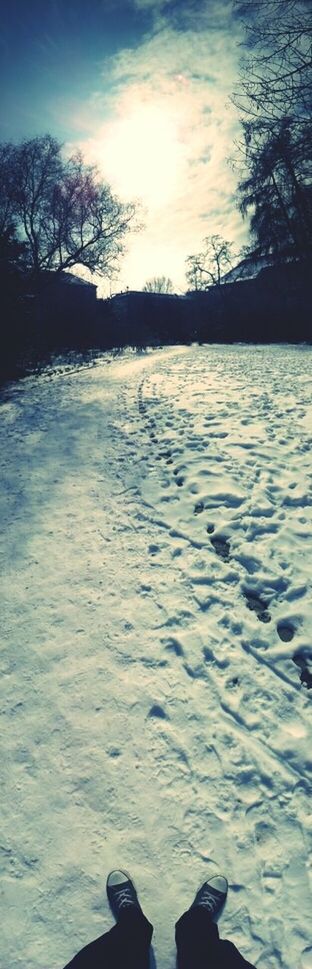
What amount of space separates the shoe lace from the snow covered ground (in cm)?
12

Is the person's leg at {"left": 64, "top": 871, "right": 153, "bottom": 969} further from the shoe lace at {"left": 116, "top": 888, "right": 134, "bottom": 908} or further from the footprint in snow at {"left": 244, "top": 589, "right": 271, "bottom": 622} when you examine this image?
the footprint in snow at {"left": 244, "top": 589, "right": 271, "bottom": 622}

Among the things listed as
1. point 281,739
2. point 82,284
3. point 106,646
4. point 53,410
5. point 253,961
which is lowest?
point 253,961

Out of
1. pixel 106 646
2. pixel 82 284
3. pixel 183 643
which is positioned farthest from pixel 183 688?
pixel 82 284

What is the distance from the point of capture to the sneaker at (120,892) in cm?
193

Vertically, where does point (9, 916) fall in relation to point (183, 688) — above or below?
below

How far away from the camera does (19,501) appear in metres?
5.24

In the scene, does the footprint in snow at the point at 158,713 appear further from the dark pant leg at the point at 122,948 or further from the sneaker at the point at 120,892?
A: the dark pant leg at the point at 122,948

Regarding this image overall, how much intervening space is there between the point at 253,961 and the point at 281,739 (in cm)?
98

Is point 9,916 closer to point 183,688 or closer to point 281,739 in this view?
point 183,688

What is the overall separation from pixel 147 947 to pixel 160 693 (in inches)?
47.7

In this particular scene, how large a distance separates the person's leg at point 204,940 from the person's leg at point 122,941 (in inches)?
6.6

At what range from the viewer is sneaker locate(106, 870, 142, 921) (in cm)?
193

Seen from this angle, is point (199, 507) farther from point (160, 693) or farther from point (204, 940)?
point (204, 940)

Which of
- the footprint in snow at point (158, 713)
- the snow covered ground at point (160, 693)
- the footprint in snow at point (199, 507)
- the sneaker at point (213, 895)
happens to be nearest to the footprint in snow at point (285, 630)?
the snow covered ground at point (160, 693)
